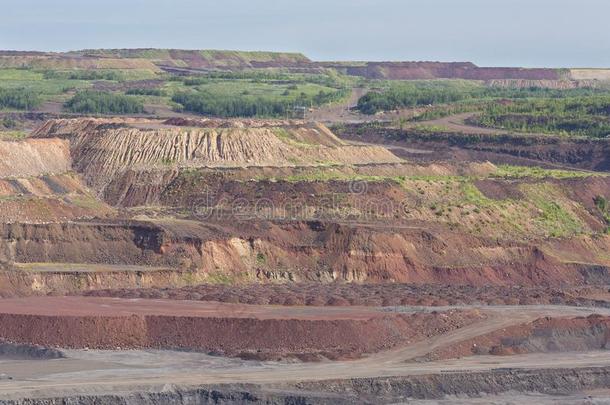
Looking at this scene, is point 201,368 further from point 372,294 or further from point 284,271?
point 284,271

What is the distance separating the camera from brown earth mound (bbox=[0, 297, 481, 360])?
76.9 m

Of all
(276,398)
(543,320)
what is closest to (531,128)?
(543,320)

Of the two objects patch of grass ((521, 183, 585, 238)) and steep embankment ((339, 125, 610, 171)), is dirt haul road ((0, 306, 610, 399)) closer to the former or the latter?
patch of grass ((521, 183, 585, 238))

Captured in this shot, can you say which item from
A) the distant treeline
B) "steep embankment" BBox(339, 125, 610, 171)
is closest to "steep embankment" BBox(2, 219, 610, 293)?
"steep embankment" BBox(339, 125, 610, 171)

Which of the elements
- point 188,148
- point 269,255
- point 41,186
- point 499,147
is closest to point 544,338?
point 269,255

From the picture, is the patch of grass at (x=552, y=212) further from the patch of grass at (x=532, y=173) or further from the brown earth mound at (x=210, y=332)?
the brown earth mound at (x=210, y=332)

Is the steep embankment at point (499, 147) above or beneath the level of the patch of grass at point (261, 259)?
above

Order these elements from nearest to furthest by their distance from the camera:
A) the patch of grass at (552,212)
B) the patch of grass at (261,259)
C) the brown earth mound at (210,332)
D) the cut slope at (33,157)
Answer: the brown earth mound at (210,332)
the patch of grass at (261,259)
the patch of grass at (552,212)
the cut slope at (33,157)

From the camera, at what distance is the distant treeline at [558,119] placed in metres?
184

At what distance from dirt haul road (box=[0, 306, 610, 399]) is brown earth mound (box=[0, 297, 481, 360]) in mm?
1043

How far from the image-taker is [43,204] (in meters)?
110

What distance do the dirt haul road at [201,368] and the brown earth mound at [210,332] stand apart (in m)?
1.04

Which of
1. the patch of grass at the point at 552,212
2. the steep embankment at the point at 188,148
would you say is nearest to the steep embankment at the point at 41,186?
the steep embankment at the point at 188,148

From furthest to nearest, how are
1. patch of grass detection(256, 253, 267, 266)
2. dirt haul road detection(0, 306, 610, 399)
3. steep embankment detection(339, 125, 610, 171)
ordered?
1. steep embankment detection(339, 125, 610, 171)
2. patch of grass detection(256, 253, 267, 266)
3. dirt haul road detection(0, 306, 610, 399)
